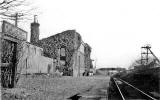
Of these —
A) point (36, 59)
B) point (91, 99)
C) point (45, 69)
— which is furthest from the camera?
point (45, 69)

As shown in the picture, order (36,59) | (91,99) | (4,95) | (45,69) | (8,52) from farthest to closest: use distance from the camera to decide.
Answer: (45,69)
(36,59)
(8,52)
(91,99)
(4,95)

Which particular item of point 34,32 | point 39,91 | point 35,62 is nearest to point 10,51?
point 39,91

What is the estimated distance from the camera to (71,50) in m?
58.8

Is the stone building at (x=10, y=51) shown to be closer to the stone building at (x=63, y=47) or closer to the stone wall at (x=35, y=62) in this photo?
the stone wall at (x=35, y=62)

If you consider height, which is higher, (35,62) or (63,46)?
(63,46)

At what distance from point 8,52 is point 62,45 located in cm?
4194

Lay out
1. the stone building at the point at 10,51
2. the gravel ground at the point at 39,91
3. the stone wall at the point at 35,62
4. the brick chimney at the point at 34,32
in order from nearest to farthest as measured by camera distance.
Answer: the gravel ground at the point at 39,91 < the stone building at the point at 10,51 < the stone wall at the point at 35,62 < the brick chimney at the point at 34,32

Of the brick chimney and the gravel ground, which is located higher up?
the brick chimney

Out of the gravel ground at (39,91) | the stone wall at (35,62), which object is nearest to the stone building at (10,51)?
the gravel ground at (39,91)

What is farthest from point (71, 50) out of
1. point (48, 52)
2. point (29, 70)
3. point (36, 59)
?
point (29, 70)

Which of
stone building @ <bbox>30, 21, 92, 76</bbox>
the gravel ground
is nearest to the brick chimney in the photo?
stone building @ <bbox>30, 21, 92, 76</bbox>

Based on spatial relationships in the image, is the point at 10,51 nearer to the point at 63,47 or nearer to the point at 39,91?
the point at 39,91

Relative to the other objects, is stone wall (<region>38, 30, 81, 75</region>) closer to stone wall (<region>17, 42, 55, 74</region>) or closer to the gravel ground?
stone wall (<region>17, 42, 55, 74</region>)

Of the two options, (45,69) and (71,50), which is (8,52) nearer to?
(45,69)
